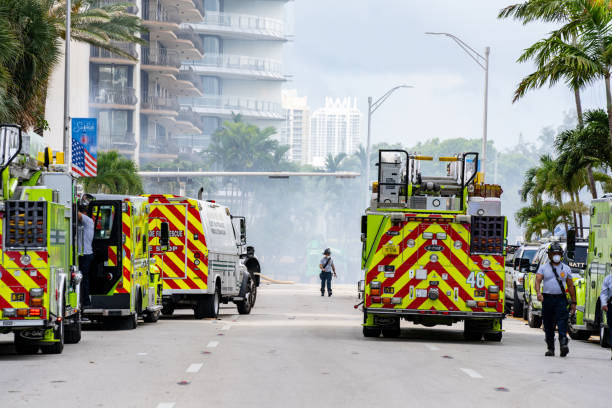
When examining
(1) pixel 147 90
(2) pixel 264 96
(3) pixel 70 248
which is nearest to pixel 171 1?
(1) pixel 147 90

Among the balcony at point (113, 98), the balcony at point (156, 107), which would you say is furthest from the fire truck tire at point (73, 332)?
the balcony at point (156, 107)


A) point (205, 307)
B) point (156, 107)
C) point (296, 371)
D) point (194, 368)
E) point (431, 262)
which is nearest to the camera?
point (296, 371)

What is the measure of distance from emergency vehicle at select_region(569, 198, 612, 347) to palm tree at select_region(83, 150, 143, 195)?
1433 inches

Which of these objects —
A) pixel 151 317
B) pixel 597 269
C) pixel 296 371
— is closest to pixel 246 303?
pixel 151 317

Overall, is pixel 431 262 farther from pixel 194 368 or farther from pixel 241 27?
pixel 241 27

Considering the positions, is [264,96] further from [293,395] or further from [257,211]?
[293,395]

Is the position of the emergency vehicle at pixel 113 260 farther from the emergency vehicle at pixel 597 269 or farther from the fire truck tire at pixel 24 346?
the emergency vehicle at pixel 597 269

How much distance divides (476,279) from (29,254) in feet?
26.9

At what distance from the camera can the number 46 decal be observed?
825 inches

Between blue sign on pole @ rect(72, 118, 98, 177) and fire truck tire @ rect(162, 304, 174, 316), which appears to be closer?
fire truck tire @ rect(162, 304, 174, 316)

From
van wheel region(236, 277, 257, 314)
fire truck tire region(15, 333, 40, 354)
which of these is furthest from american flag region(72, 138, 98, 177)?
fire truck tire region(15, 333, 40, 354)

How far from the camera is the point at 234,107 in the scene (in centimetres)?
16438

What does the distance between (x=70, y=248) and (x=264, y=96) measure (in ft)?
504

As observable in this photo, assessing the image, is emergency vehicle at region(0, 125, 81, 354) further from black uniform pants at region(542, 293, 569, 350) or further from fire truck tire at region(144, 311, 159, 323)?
fire truck tire at region(144, 311, 159, 323)
